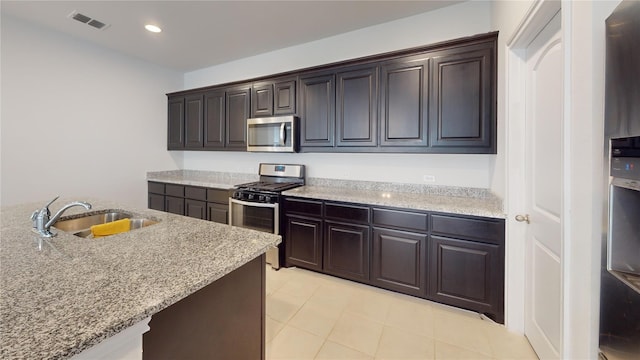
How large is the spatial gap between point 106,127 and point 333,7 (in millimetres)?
3477

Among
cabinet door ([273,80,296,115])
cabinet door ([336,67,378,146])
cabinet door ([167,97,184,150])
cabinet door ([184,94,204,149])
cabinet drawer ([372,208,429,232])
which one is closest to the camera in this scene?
cabinet drawer ([372,208,429,232])

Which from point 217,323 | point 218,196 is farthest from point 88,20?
point 217,323

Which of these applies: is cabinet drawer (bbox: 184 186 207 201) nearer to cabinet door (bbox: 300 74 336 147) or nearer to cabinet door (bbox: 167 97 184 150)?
cabinet door (bbox: 167 97 184 150)

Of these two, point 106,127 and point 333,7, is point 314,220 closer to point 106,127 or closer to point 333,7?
point 333,7

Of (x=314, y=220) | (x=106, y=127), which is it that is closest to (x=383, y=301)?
(x=314, y=220)

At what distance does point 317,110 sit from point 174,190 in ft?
8.43

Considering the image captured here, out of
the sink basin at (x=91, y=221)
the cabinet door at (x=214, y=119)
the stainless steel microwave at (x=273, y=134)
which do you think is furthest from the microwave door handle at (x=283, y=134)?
the sink basin at (x=91, y=221)

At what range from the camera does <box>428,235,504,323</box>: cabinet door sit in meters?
2.00

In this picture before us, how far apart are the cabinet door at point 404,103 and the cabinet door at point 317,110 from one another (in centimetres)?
57

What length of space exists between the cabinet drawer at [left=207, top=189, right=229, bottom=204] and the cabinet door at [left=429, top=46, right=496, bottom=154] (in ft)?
8.48

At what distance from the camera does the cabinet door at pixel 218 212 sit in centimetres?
350

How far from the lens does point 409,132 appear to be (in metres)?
2.52

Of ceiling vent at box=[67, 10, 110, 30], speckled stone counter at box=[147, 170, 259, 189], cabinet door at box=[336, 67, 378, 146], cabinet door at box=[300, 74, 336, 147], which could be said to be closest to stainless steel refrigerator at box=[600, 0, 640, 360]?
cabinet door at box=[336, 67, 378, 146]

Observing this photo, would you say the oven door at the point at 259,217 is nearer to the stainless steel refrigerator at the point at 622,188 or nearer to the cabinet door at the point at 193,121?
the cabinet door at the point at 193,121
